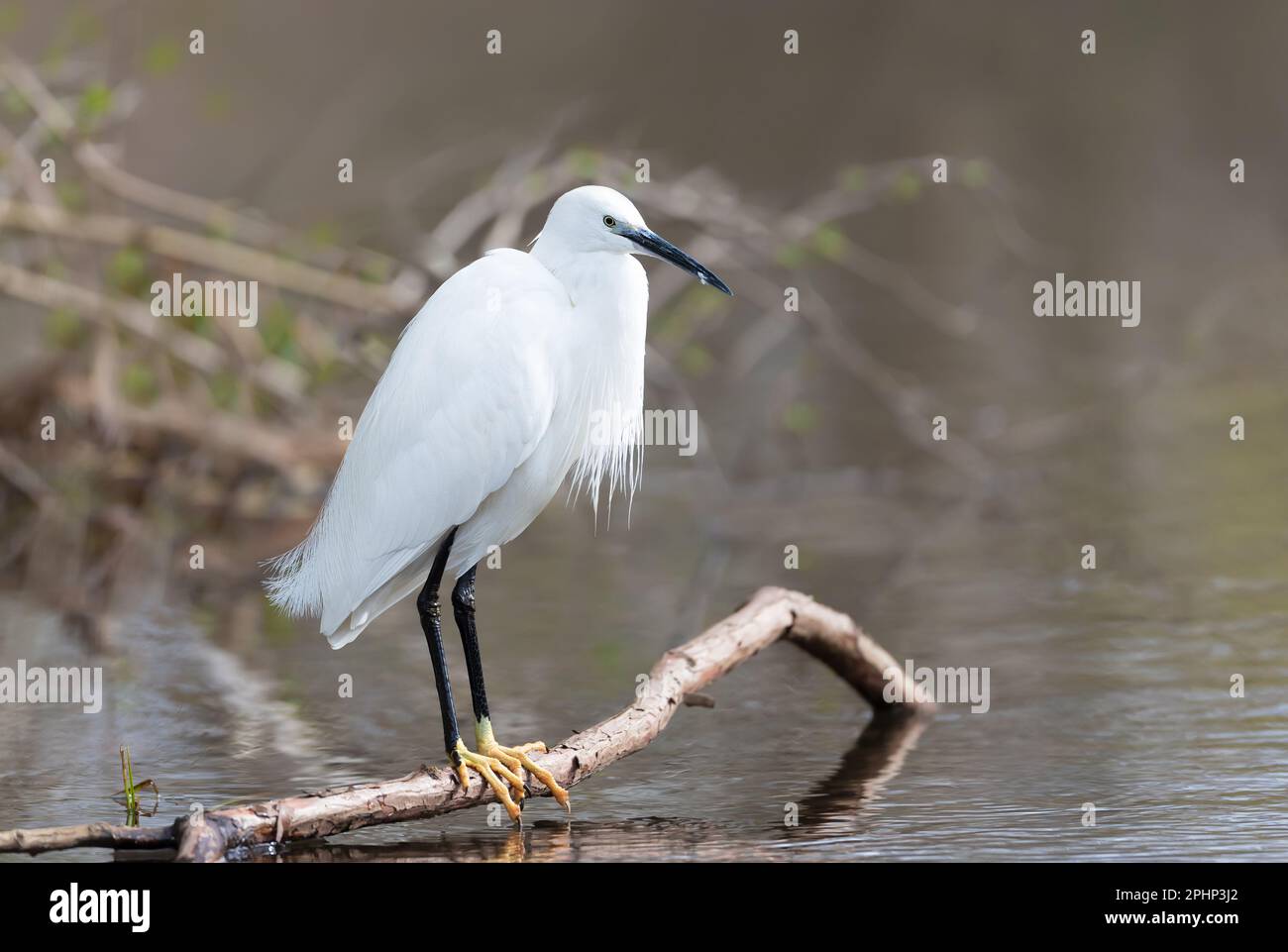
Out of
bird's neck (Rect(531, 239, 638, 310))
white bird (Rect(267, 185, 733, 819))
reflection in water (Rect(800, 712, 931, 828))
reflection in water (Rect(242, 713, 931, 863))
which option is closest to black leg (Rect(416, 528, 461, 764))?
white bird (Rect(267, 185, 733, 819))

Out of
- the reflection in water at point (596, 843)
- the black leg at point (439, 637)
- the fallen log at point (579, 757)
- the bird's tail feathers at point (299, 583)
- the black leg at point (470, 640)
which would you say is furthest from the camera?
the bird's tail feathers at point (299, 583)

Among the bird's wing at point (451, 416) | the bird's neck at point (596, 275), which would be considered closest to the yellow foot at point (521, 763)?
the bird's wing at point (451, 416)

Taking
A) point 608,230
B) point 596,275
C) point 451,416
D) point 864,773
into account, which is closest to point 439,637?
point 451,416

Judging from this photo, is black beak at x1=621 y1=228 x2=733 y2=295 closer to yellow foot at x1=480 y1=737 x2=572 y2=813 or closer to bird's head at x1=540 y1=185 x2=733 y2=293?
bird's head at x1=540 y1=185 x2=733 y2=293

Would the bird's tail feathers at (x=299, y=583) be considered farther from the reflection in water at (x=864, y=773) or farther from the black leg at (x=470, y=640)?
the reflection in water at (x=864, y=773)

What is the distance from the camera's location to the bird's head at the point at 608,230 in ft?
14.2

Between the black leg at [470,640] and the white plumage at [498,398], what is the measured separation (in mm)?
82

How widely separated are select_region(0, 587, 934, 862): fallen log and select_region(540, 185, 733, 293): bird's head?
3.67 feet

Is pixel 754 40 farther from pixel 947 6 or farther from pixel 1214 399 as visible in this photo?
pixel 1214 399

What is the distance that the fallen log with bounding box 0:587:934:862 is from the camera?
147 inches

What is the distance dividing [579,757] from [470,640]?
422 mm

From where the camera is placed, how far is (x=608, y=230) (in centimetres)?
438

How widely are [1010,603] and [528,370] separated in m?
3.36

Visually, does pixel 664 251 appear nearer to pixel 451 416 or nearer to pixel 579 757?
pixel 451 416
